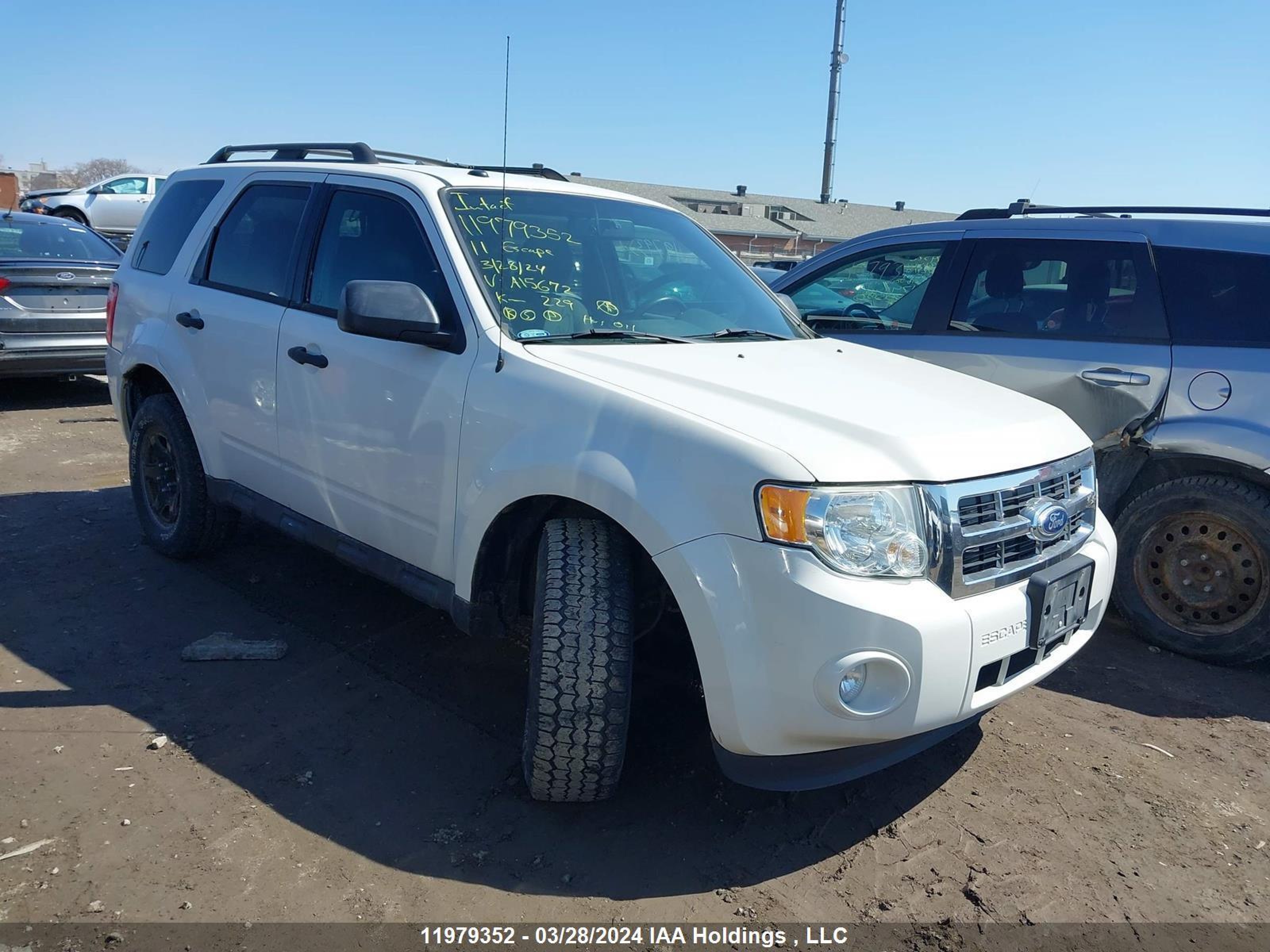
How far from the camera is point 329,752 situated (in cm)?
337

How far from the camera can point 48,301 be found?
834 cm

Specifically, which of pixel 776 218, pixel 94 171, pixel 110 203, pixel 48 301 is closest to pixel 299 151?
pixel 48 301

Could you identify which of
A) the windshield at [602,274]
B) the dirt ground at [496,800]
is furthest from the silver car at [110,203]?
the windshield at [602,274]

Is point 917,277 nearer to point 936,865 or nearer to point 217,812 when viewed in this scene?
point 936,865

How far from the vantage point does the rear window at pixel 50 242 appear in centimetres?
857

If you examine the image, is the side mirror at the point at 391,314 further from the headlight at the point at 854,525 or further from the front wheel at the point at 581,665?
the headlight at the point at 854,525

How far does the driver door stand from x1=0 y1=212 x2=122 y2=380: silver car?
580 centimetres

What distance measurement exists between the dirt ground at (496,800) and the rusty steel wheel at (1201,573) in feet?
0.77

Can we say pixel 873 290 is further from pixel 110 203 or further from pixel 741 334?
pixel 110 203

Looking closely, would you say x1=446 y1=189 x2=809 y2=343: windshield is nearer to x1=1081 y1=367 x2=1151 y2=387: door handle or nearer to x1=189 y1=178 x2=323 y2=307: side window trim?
x1=189 y1=178 x2=323 y2=307: side window trim

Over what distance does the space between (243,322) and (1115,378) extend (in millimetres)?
3999

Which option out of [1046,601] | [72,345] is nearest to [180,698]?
[1046,601]

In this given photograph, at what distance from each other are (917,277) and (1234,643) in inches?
93.6

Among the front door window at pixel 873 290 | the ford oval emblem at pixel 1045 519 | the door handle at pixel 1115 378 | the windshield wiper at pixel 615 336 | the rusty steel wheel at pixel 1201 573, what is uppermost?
the front door window at pixel 873 290
